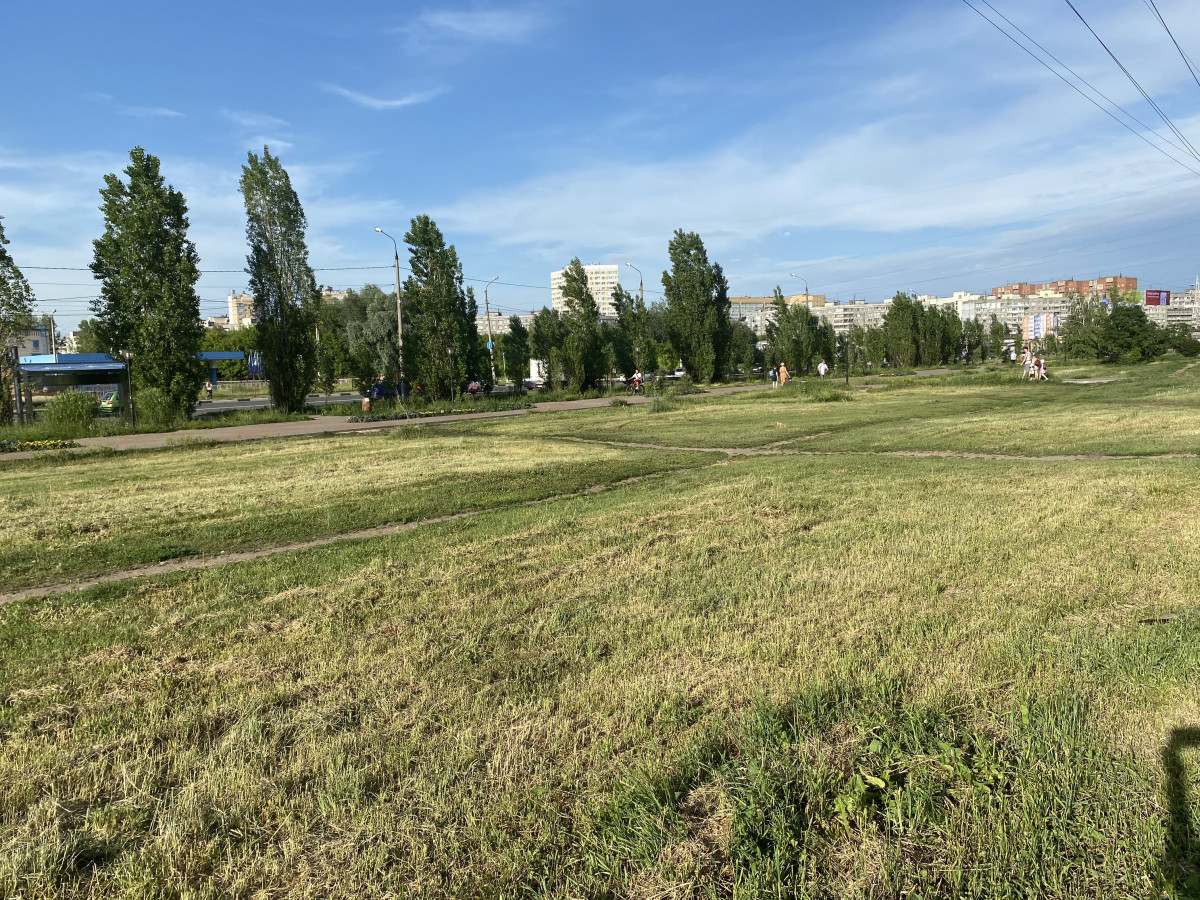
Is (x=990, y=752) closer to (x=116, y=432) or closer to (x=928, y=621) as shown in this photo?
(x=928, y=621)

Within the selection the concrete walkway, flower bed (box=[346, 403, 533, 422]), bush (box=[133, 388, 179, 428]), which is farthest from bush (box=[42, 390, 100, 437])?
flower bed (box=[346, 403, 533, 422])

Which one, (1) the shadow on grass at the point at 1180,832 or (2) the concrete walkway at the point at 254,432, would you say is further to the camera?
(2) the concrete walkway at the point at 254,432

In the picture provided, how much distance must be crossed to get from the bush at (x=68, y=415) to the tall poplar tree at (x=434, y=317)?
15105 mm

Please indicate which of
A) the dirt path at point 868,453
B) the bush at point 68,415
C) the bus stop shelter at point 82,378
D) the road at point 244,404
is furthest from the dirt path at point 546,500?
the road at point 244,404

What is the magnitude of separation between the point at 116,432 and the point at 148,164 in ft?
35.7

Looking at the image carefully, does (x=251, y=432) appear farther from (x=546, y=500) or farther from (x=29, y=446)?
(x=546, y=500)

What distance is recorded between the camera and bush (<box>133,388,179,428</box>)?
2758 cm

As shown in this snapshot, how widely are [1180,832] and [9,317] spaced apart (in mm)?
33357

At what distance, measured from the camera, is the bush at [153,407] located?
90.5 feet

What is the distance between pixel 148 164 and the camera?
28.3 meters

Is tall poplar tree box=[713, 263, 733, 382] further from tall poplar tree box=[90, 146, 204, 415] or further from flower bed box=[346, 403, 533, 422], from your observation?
tall poplar tree box=[90, 146, 204, 415]

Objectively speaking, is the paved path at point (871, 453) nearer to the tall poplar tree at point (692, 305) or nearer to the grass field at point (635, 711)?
the grass field at point (635, 711)

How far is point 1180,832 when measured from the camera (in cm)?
258

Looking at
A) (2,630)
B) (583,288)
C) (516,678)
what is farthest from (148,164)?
(516,678)
